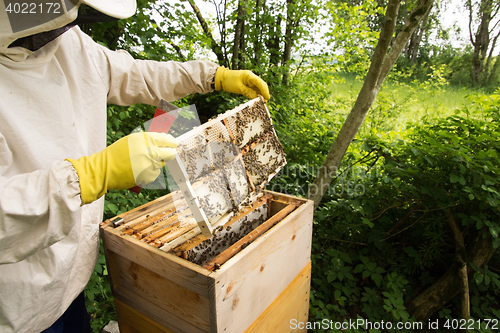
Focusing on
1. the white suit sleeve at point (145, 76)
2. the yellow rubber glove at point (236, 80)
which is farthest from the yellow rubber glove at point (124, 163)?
the yellow rubber glove at point (236, 80)

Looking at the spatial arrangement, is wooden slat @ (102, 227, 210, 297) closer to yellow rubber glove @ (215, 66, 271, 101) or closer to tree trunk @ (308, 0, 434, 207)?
yellow rubber glove @ (215, 66, 271, 101)

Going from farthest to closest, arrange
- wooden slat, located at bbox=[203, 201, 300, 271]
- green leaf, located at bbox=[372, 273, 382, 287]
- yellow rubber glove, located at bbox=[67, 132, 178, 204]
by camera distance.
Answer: green leaf, located at bbox=[372, 273, 382, 287]
wooden slat, located at bbox=[203, 201, 300, 271]
yellow rubber glove, located at bbox=[67, 132, 178, 204]

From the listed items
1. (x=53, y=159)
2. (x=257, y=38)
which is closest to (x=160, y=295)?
(x=53, y=159)

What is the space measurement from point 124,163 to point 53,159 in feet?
1.15

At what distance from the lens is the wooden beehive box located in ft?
3.60

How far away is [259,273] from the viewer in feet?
4.17

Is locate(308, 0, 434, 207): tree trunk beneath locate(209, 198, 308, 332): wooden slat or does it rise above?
above

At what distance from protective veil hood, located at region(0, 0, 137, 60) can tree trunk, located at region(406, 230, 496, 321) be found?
290 centimetres

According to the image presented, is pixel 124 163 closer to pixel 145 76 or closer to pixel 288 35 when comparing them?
pixel 145 76

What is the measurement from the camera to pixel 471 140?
6.94 ft

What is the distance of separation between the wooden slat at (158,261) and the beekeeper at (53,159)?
0.47 feet

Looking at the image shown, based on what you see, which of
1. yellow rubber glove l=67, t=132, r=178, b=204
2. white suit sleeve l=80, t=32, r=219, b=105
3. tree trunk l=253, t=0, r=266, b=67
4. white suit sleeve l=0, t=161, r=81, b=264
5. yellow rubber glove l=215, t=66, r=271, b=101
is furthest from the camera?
tree trunk l=253, t=0, r=266, b=67

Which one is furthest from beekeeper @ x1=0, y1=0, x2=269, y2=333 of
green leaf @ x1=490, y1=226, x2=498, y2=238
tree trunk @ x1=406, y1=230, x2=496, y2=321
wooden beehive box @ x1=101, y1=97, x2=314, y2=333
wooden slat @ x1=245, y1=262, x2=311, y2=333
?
tree trunk @ x1=406, y1=230, x2=496, y2=321

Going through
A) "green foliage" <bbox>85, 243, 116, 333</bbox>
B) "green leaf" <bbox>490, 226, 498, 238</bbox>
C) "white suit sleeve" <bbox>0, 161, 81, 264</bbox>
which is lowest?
"green foliage" <bbox>85, 243, 116, 333</bbox>
